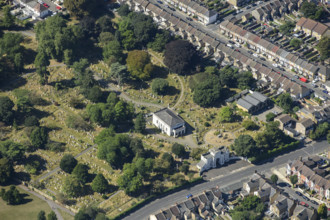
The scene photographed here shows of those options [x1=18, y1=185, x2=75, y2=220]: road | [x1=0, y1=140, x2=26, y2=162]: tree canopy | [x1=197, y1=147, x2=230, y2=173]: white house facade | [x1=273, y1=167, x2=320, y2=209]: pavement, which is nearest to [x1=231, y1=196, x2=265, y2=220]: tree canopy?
[x1=273, y1=167, x2=320, y2=209]: pavement

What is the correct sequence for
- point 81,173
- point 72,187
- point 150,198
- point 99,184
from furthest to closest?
point 81,173, point 150,198, point 99,184, point 72,187

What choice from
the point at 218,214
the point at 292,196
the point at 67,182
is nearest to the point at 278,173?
the point at 292,196

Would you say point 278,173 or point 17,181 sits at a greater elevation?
point 278,173

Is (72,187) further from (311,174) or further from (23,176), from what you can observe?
(311,174)

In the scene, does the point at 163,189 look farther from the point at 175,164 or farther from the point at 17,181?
the point at 17,181

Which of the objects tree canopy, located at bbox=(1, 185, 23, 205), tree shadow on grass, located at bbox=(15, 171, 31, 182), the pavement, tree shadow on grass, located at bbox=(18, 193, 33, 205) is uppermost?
the pavement

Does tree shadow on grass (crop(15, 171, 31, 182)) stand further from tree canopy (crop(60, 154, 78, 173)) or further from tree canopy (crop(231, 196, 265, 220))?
tree canopy (crop(231, 196, 265, 220))

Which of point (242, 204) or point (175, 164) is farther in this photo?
point (175, 164)

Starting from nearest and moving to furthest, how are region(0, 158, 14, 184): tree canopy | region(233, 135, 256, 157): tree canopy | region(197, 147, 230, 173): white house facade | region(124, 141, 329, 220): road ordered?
region(124, 141, 329, 220): road, region(0, 158, 14, 184): tree canopy, region(197, 147, 230, 173): white house facade, region(233, 135, 256, 157): tree canopy

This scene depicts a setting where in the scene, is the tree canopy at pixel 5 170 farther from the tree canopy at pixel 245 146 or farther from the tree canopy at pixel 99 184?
the tree canopy at pixel 245 146

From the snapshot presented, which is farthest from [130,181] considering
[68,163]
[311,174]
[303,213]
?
[311,174]

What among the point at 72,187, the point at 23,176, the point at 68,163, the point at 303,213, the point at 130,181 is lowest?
the point at 23,176
